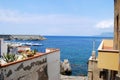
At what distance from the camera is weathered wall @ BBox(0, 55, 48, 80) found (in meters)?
17.2

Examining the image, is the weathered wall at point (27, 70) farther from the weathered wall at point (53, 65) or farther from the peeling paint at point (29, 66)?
the weathered wall at point (53, 65)

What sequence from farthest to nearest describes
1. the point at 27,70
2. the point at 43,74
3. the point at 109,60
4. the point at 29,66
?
the point at 43,74 < the point at 29,66 < the point at 27,70 < the point at 109,60

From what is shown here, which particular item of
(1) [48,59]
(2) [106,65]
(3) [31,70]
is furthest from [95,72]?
(2) [106,65]

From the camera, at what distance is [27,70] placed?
2036 cm

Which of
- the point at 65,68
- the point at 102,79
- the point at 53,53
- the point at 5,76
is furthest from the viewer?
the point at 65,68

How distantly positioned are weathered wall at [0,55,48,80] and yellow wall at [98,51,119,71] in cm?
541

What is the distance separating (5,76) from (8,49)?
978 centimetres

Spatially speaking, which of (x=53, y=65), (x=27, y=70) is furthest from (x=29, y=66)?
(x=53, y=65)

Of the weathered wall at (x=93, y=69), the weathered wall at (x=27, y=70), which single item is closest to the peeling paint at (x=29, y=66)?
the weathered wall at (x=27, y=70)

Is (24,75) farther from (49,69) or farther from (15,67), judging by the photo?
(49,69)

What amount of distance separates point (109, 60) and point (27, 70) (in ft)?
21.6

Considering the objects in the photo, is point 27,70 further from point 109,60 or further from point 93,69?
point 93,69

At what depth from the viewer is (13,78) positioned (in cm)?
1802

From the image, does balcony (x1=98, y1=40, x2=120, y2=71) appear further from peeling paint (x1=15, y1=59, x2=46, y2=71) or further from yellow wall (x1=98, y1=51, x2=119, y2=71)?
peeling paint (x1=15, y1=59, x2=46, y2=71)
